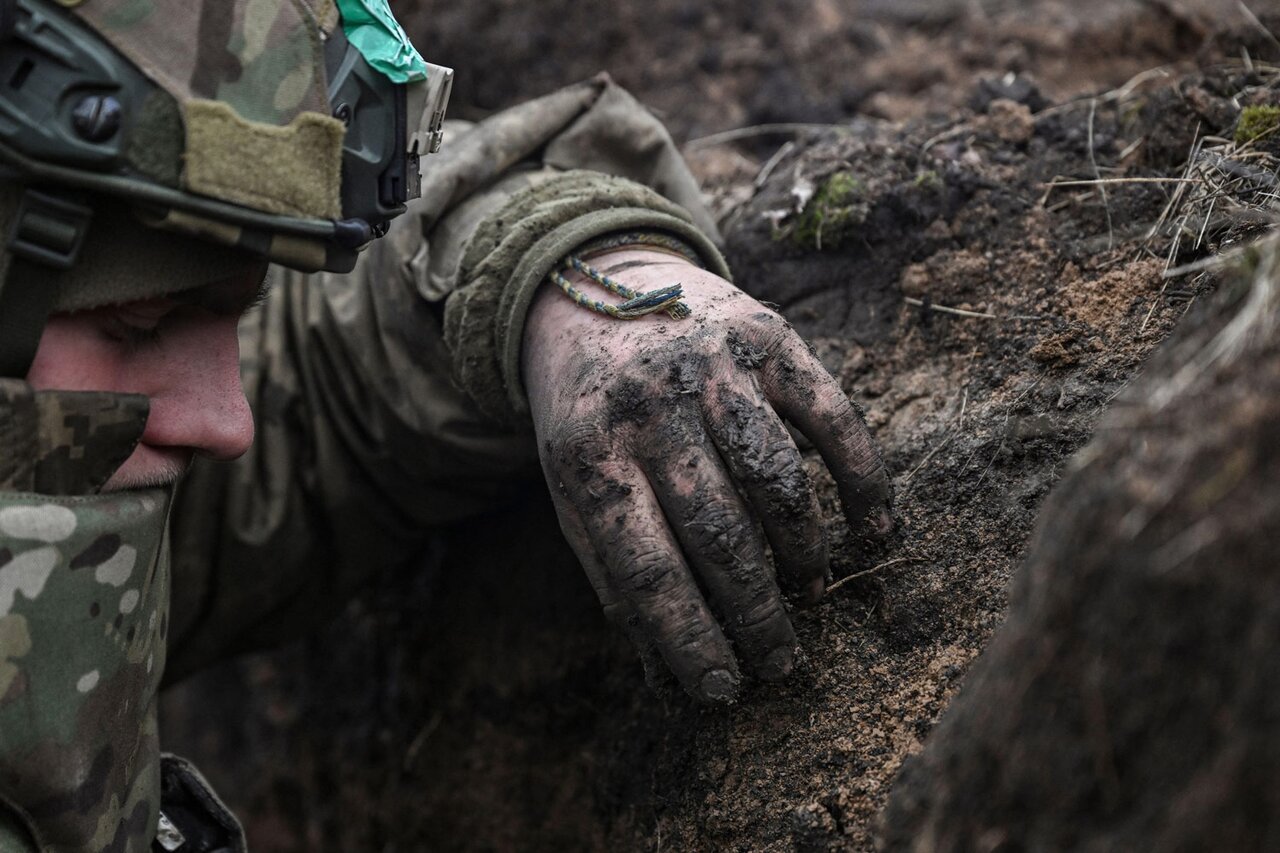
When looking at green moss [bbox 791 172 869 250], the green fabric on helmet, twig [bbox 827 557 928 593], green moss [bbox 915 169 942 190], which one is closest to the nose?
the green fabric on helmet

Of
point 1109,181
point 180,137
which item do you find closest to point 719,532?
point 180,137

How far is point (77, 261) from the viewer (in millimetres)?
1112

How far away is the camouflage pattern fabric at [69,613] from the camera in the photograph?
1.11 meters

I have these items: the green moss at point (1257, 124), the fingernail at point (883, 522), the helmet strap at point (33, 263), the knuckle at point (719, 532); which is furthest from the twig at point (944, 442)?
the helmet strap at point (33, 263)

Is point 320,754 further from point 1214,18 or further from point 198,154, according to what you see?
point 1214,18

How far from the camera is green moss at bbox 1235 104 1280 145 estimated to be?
61.1 inches

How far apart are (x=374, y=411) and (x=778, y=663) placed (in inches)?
37.1

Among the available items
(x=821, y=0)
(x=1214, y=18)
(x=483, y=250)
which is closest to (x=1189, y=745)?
(x=483, y=250)

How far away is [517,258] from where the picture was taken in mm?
1616

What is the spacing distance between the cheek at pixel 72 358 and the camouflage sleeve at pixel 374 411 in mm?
601

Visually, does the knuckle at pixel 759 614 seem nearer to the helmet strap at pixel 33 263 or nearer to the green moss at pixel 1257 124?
the helmet strap at pixel 33 263

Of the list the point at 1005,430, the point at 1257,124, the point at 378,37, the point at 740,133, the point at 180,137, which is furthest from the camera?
the point at 740,133

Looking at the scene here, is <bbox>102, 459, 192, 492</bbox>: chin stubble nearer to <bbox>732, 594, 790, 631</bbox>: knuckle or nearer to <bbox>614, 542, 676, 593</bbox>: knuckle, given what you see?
<bbox>614, 542, 676, 593</bbox>: knuckle

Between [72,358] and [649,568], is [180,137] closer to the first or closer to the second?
[72,358]
